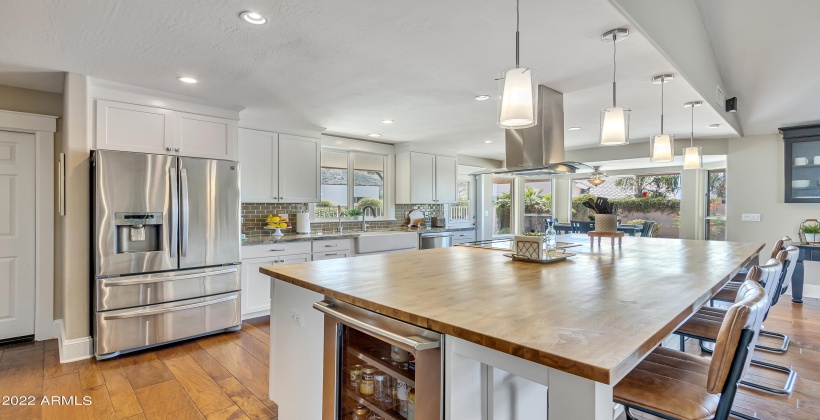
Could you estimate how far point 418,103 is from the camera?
3553 mm

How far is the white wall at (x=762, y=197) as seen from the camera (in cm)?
491

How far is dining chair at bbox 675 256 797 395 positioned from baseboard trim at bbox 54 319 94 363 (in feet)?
13.2

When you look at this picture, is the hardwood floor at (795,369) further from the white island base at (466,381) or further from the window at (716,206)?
the window at (716,206)

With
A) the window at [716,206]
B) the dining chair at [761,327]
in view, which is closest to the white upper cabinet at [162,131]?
the dining chair at [761,327]

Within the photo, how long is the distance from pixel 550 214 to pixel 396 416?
7.62 meters

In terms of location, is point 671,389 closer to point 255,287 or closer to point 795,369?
point 795,369

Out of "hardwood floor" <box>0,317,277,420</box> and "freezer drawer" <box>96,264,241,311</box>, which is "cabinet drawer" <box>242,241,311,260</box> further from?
"hardwood floor" <box>0,317,277,420</box>

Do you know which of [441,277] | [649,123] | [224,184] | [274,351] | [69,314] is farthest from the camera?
[649,123]

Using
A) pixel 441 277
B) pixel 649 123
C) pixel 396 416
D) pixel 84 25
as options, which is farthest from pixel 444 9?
pixel 649 123

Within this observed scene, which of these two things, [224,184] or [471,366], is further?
[224,184]

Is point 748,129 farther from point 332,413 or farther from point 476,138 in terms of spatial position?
point 332,413

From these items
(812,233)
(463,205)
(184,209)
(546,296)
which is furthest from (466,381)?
(463,205)

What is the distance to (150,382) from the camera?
2.57 m

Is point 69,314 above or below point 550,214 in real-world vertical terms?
below
